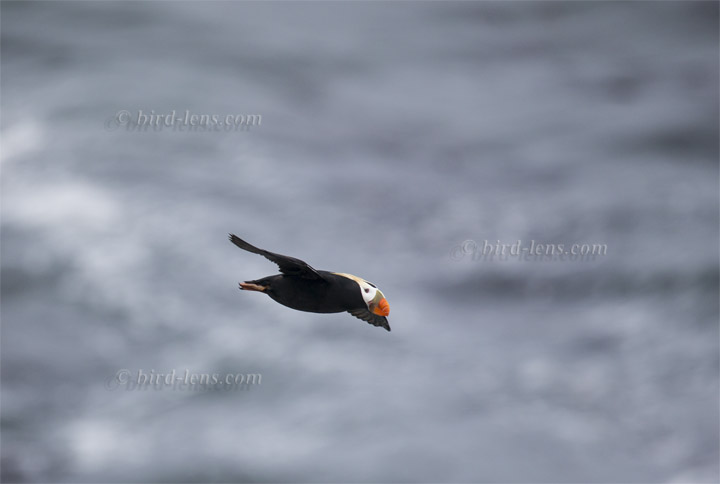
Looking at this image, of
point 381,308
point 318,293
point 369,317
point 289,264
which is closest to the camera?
point 381,308

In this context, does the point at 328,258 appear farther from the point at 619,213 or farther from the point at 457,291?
the point at 619,213

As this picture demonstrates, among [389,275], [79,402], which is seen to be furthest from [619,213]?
[79,402]

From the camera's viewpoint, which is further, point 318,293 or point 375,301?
point 318,293

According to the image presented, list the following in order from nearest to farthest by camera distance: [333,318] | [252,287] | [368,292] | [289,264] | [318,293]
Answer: [368,292]
[289,264]
[252,287]
[318,293]
[333,318]

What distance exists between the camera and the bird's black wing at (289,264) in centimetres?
1559

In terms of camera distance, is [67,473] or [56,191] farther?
[56,191]

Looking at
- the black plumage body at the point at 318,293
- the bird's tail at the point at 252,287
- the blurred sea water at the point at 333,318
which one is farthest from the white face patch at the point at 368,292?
the blurred sea water at the point at 333,318

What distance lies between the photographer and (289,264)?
16594 millimetres

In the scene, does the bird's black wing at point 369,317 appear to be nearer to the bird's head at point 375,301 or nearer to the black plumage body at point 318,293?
the black plumage body at point 318,293

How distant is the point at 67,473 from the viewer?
445ft

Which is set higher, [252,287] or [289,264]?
[289,264]

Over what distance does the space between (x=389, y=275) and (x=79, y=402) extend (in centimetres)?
5051

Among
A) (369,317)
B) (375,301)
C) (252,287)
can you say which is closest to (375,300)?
(375,301)

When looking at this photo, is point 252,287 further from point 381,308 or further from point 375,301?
point 381,308
